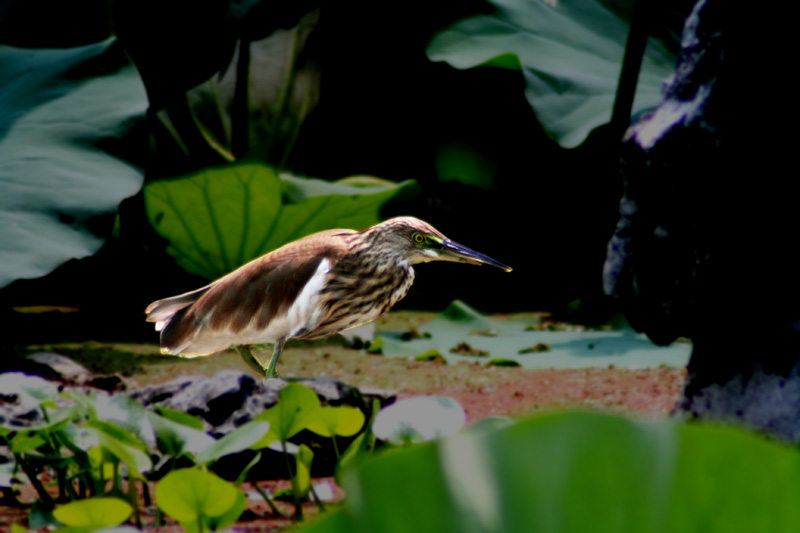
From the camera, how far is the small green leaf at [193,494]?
848 millimetres

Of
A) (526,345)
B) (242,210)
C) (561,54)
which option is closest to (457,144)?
(561,54)

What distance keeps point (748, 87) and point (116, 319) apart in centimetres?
319

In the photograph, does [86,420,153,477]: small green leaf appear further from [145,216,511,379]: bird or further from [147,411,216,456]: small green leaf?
[145,216,511,379]: bird

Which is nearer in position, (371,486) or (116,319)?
(371,486)

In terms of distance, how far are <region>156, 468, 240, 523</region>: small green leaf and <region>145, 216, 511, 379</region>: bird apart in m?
0.14

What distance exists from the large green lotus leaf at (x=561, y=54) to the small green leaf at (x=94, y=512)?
8.24ft

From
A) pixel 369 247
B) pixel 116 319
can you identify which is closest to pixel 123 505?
pixel 369 247

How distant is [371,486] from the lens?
0.35 meters

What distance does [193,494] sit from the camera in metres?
0.86

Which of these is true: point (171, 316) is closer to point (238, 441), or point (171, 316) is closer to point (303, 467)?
point (238, 441)

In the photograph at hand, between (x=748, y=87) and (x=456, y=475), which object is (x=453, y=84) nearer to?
(x=748, y=87)

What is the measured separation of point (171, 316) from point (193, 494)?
0.84ft

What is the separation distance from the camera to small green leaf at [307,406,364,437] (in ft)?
3.45

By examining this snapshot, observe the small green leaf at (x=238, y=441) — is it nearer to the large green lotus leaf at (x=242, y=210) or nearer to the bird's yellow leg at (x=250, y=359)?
the bird's yellow leg at (x=250, y=359)
